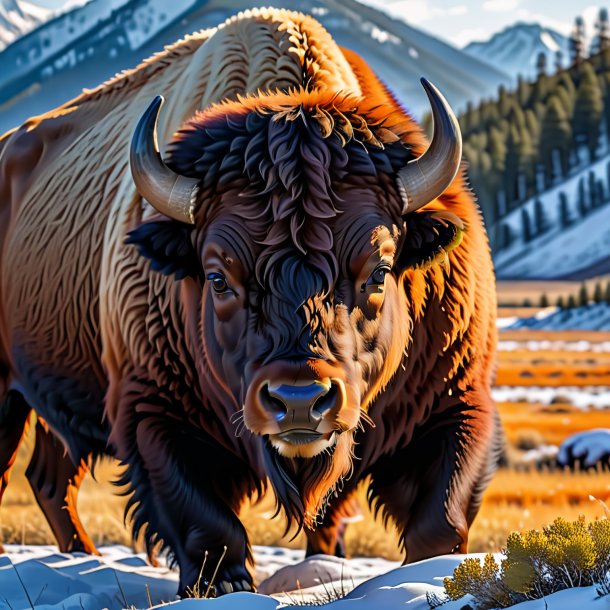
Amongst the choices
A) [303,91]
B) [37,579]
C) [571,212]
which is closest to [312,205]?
[303,91]

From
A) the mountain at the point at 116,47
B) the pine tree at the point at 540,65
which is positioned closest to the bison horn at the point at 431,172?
the pine tree at the point at 540,65

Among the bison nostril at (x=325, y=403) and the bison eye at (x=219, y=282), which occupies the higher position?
the bison eye at (x=219, y=282)

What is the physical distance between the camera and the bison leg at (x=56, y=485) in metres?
8.37

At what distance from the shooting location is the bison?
4.92 meters

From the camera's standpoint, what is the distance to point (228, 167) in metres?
5.28

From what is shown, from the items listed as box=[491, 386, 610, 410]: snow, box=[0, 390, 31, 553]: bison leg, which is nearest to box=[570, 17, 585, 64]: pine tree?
box=[491, 386, 610, 410]: snow

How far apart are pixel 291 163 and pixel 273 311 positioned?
68cm

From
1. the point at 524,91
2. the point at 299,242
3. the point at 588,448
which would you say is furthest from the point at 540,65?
the point at 299,242

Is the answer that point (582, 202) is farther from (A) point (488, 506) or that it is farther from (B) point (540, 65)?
(A) point (488, 506)

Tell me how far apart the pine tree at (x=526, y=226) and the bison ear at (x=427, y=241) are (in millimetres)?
85436

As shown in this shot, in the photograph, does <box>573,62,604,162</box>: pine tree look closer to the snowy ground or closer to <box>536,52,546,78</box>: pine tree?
<box>536,52,546,78</box>: pine tree

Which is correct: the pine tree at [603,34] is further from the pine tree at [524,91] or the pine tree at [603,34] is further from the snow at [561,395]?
the snow at [561,395]

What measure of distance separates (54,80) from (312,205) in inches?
6101

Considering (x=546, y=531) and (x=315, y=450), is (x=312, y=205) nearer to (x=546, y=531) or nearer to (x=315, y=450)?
(x=315, y=450)
